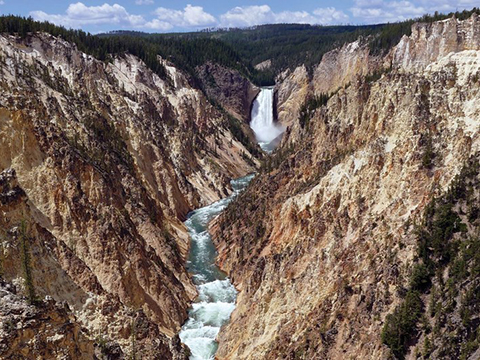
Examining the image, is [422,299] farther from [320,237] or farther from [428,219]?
[320,237]

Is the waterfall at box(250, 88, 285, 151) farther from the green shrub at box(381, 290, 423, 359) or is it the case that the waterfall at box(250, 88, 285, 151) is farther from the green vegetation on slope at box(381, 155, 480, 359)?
the green shrub at box(381, 290, 423, 359)

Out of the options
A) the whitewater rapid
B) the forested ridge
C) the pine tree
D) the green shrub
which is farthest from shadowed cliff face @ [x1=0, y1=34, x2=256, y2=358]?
the green shrub

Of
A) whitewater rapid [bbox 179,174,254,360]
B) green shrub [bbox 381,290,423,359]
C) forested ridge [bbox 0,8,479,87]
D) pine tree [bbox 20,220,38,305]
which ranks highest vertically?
forested ridge [bbox 0,8,479,87]

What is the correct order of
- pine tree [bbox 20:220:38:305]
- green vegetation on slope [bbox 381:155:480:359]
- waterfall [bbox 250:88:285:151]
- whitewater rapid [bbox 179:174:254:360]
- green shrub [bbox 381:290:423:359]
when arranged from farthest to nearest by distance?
waterfall [bbox 250:88:285:151] < whitewater rapid [bbox 179:174:254:360] < green shrub [bbox 381:290:423:359] < green vegetation on slope [bbox 381:155:480:359] < pine tree [bbox 20:220:38:305]

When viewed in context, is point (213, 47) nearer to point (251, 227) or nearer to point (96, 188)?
point (251, 227)

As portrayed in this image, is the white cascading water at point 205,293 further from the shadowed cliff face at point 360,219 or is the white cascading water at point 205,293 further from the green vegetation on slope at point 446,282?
the green vegetation on slope at point 446,282

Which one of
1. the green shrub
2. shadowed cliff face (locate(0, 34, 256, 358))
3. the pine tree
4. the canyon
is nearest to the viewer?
the pine tree
